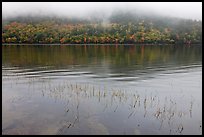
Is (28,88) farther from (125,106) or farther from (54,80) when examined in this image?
(125,106)

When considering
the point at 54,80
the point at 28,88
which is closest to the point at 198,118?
the point at 28,88

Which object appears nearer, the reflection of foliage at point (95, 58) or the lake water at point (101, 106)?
the lake water at point (101, 106)

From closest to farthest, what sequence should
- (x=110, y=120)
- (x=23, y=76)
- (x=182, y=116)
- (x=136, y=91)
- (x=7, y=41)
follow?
(x=110, y=120)
(x=182, y=116)
(x=136, y=91)
(x=23, y=76)
(x=7, y=41)

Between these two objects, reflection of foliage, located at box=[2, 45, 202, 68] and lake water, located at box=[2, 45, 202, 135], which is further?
reflection of foliage, located at box=[2, 45, 202, 68]

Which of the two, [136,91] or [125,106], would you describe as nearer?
[125,106]

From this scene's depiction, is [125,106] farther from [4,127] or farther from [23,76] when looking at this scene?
[23,76]

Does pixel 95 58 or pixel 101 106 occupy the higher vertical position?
pixel 101 106

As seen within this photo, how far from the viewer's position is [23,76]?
106ft

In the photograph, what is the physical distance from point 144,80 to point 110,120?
1443cm

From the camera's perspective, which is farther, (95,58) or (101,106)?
(95,58)

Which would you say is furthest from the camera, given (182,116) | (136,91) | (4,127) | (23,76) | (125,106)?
(23,76)

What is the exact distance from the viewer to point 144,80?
30.0m

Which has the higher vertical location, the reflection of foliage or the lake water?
the lake water

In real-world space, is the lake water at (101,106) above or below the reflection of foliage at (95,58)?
above
